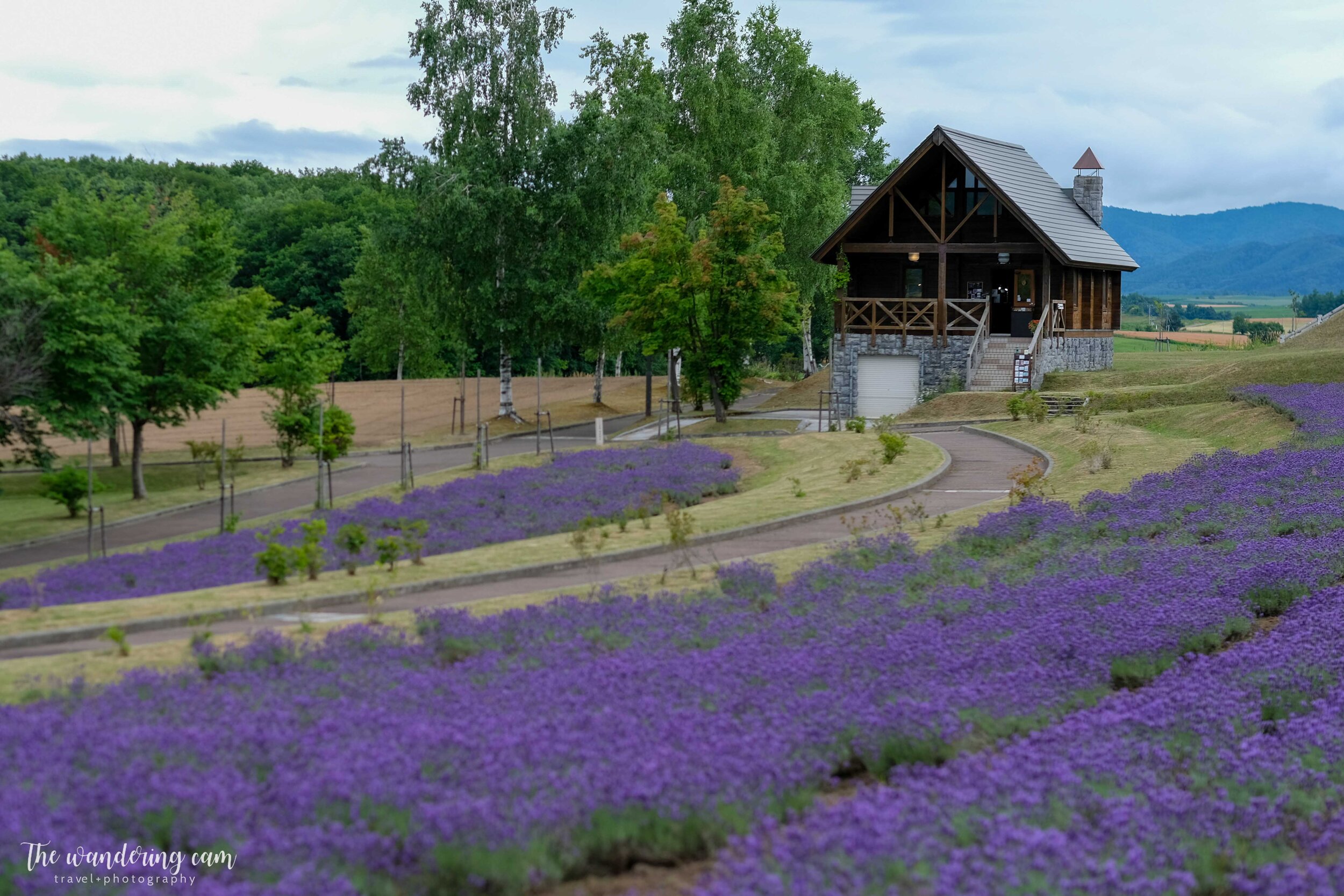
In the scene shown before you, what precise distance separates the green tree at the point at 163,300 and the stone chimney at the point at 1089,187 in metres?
36.9

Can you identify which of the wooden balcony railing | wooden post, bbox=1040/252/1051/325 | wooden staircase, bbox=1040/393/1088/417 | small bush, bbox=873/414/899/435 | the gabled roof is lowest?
small bush, bbox=873/414/899/435

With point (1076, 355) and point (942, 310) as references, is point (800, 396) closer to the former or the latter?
point (942, 310)

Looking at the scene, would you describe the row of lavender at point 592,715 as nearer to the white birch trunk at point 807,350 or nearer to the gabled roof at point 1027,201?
the gabled roof at point 1027,201

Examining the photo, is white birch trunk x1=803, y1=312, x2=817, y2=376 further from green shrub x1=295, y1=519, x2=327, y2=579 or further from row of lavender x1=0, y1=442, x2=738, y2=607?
green shrub x1=295, y1=519, x2=327, y2=579

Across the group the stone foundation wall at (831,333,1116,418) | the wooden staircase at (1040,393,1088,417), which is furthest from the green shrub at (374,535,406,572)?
the stone foundation wall at (831,333,1116,418)

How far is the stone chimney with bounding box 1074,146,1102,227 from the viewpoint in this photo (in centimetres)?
5512

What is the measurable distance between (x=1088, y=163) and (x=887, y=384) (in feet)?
53.2

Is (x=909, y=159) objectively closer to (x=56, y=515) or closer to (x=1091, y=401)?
(x=1091, y=401)

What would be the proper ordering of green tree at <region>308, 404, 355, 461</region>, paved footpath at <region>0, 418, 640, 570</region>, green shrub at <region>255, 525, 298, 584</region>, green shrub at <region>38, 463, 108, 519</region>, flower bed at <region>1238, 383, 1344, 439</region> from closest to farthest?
1. green shrub at <region>255, 525, 298, 584</region>
2. flower bed at <region>1238, 383, 1344, 439</region>
3. paved footpath at <region>0, 418, 640, 570</region>
4. green shrub at <region>38, 463, 108, 519</region>
5. green tree at <region>308, 404, 355, 461</region>

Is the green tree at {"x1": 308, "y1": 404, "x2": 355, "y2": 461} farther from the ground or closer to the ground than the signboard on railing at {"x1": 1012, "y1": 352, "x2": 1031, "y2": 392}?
closer to the ground

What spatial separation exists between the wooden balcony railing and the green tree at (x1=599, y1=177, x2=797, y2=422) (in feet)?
16.3

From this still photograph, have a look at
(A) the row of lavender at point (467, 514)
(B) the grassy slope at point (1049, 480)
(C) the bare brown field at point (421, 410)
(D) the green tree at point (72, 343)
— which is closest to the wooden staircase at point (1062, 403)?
(B) the grassy slope at point (1049, 480)

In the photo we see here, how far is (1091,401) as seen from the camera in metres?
36.1

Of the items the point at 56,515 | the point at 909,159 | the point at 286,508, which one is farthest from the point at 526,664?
the point at 909,159
